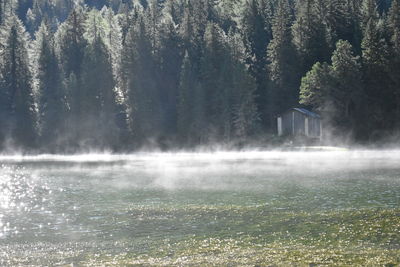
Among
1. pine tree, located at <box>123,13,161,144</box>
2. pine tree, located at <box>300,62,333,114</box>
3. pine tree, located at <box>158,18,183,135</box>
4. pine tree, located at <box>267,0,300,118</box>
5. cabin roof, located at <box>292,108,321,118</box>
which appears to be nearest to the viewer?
pine tree, located at <box>300,62,333,114</box>

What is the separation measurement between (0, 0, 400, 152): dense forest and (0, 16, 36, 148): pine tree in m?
0.18

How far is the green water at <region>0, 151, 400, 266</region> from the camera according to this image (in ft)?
69.5

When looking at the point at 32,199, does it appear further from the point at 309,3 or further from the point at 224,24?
the point at 224,24

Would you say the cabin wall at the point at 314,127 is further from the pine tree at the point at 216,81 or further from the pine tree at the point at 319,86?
the pine tree at the point at 216,81

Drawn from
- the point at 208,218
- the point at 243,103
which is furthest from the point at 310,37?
the point at 208,218

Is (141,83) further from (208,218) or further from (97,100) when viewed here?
(208,218)

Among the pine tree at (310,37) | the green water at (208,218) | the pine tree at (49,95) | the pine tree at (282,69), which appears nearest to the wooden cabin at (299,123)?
the pine tree at (282,69)

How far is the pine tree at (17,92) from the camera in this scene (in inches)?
3962

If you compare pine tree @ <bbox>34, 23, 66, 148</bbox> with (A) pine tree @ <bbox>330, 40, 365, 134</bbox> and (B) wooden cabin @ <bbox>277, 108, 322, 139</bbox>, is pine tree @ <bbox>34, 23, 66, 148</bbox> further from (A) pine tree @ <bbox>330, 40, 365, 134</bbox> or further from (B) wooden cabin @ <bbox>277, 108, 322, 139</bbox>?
(A) pine tree @ <bbox>330, 40, 365, 134</bbox>

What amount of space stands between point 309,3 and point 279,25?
6769 millimetres

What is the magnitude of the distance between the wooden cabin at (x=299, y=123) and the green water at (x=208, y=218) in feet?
92.5

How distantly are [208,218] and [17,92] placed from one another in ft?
266

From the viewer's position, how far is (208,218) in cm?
2925

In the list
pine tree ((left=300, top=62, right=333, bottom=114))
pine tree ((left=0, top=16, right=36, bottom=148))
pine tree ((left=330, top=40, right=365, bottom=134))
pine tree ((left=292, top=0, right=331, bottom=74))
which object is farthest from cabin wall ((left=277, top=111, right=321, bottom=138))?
pine tree ((left=0, top=16, right=36, bottom=148))
